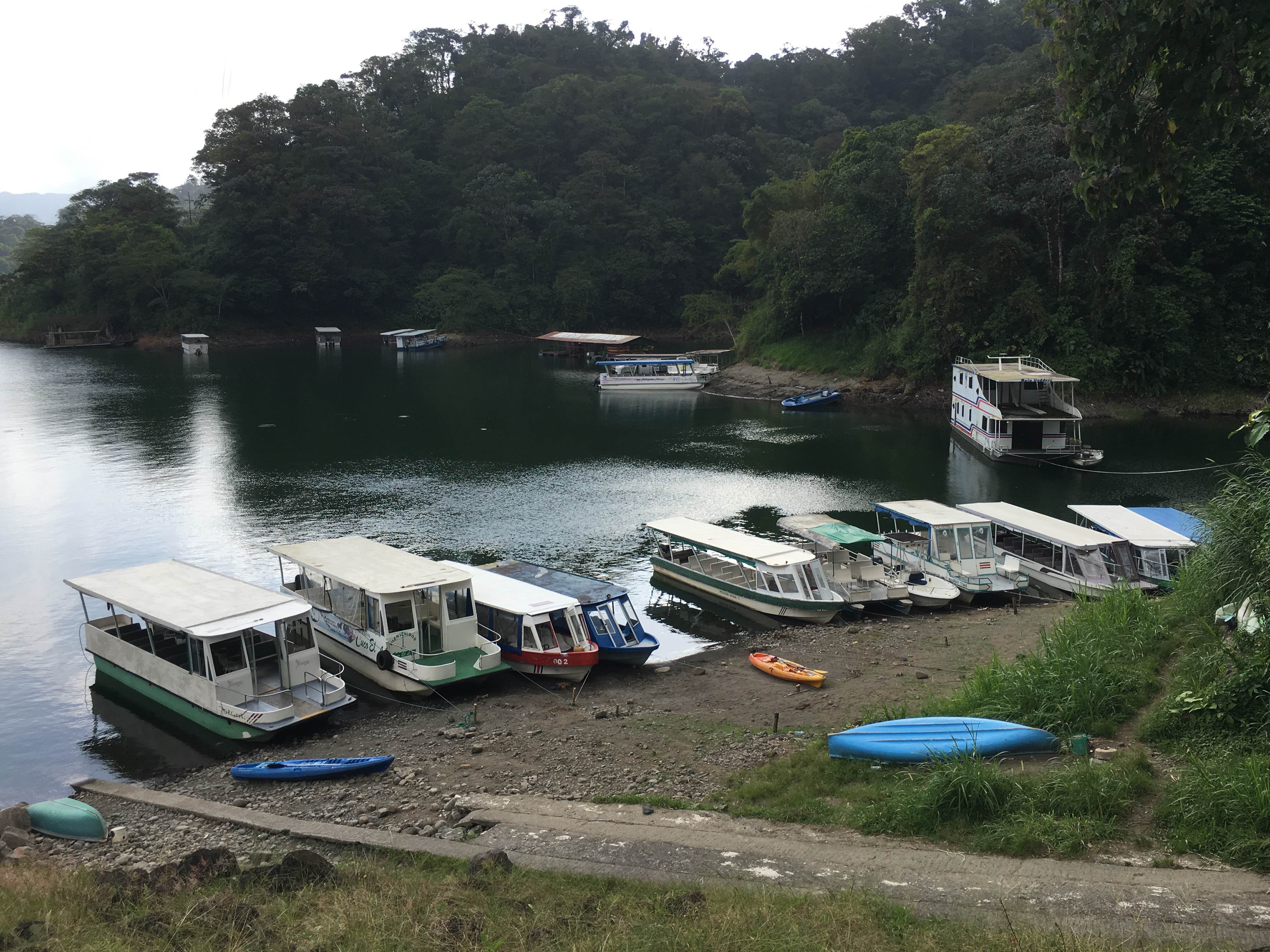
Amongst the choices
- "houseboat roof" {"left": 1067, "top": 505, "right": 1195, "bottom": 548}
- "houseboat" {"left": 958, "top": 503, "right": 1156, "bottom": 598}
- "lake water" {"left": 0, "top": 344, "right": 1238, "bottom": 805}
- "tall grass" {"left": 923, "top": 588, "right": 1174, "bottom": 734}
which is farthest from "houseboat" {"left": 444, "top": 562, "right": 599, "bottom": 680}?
"houseboat roof" {"left": 1067, "top": 505, "right": 1195, "bottom": 548}

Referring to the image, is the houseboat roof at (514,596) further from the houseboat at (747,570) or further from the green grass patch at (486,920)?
the green grass patch at (486,920)

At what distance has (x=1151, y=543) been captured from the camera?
27.8 metres

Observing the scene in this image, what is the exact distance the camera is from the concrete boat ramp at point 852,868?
8.95 meters

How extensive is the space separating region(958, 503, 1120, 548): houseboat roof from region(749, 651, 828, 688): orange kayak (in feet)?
34.4

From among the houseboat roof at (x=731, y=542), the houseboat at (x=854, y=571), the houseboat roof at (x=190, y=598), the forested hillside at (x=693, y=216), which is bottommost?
the houseboat at (x=854, y=571)

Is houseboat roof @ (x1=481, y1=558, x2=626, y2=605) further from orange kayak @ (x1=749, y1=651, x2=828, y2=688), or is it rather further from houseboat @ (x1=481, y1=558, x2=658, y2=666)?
orange kayak @ (x1=749, y1=651, x2=828, y2=688)

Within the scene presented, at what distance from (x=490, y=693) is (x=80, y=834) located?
8621mm

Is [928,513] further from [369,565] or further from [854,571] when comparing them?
[369,565]

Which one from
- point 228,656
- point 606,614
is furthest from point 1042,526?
point 228,656

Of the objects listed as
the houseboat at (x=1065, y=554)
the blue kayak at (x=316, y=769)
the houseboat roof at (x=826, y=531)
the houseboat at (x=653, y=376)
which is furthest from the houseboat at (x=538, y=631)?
the houseboat at (x=653, y=376)

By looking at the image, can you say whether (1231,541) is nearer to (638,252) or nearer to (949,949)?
(949,949)

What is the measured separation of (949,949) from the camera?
8594mm

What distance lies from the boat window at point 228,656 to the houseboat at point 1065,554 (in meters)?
21.5

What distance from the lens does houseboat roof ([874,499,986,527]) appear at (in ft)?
96.2
